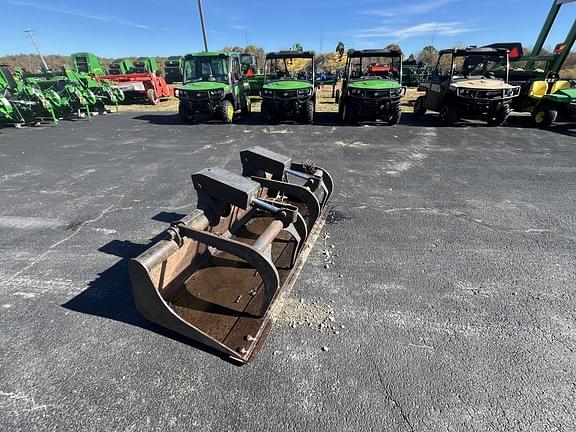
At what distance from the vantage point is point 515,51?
45.4ft

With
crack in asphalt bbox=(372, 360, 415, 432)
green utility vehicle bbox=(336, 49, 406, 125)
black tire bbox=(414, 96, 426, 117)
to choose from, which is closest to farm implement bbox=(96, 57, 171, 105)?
green utility vehicle bbox=(336, 49, 406, 125)

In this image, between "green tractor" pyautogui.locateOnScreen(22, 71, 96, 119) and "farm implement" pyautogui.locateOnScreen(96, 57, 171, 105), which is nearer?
"green tractor" pyautogui.locateOnScreen(22, 71, 96, 119)

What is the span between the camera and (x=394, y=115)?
10281 millimetres

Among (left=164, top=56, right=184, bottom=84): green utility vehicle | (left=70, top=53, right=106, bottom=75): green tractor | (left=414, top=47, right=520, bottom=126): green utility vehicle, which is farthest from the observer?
(left=164, top=56, right=184, bottom=84): green utility vehicle

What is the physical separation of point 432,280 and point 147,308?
2.49m

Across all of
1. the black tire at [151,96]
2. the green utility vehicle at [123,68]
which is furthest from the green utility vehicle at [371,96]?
the green utility vehicle at [123,68]

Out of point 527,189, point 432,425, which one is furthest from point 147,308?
point 527,189

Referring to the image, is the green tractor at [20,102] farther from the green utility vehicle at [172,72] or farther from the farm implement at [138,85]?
the green utility vehicle at [172,72]

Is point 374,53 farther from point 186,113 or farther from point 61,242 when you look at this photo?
point 61,242

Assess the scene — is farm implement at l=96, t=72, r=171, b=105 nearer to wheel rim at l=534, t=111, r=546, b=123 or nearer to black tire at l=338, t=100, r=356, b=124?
black tire at l=338, t=100, r=356, b=124

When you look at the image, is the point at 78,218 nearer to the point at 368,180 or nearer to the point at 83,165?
the point at 83,165

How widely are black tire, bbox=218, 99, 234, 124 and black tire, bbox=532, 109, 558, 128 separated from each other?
990 cm

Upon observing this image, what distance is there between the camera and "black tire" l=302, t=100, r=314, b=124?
10.5m

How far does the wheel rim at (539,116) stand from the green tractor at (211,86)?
9.90 m
